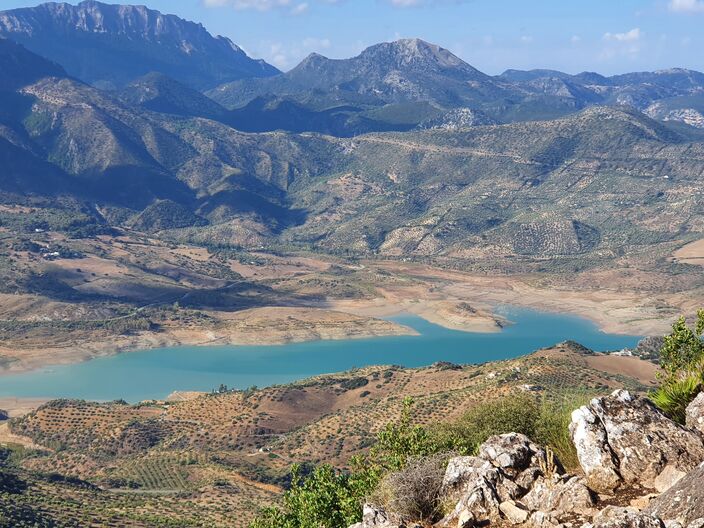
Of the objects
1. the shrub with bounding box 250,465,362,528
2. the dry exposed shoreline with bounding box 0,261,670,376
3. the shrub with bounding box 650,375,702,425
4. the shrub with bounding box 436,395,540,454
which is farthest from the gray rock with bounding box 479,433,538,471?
the dry exposed shoreline with bounding box 0,261,670,376

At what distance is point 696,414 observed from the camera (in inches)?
703

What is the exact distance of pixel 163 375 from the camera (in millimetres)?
118500

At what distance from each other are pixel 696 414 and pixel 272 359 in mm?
113360

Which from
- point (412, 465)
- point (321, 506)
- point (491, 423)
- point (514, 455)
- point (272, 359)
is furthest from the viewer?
point (272, 359)

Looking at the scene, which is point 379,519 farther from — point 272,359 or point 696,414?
point 272,359

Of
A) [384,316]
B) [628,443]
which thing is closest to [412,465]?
[628,443]

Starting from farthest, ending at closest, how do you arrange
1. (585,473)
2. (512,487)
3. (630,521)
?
(512,487) < (585,473) < (630,521)

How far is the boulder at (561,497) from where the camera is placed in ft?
51.2

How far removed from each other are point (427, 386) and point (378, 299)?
86902 mm

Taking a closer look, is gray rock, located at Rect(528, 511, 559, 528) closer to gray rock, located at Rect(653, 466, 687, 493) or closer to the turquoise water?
gray rock, located at Rect(653, 466, 687, 493)

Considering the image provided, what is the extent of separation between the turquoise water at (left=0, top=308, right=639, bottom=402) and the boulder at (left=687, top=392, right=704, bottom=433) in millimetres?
93168

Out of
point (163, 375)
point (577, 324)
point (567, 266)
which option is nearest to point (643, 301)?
point (577, 324)

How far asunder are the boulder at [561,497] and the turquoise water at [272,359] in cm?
9301

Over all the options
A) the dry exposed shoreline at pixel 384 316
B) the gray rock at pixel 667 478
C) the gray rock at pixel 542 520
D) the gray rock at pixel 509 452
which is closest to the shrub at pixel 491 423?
the gray rock at pixel 509 452
